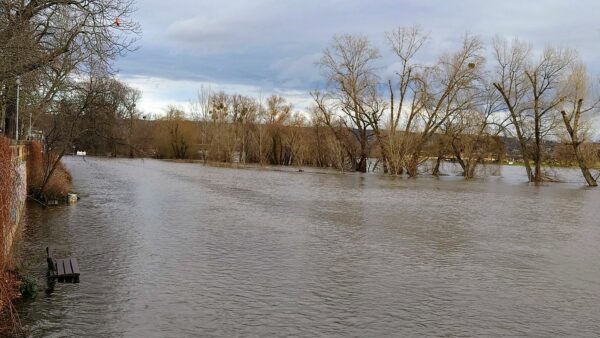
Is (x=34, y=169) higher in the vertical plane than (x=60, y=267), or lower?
higher

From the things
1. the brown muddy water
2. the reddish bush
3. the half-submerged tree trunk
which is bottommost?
the brown muddy water

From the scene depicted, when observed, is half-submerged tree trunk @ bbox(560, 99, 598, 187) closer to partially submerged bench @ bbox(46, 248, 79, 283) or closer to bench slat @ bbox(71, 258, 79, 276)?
bench slat @ bbox(71, 258, 79, 276)

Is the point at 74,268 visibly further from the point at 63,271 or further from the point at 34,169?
the point at 34,169

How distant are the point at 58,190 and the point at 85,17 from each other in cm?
737

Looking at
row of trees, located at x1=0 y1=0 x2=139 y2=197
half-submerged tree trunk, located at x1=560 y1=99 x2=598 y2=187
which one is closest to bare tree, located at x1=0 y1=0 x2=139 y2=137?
row of trees, located at x1=0 y1=0 x2=139 y2=197

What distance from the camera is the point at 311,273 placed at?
10.7m

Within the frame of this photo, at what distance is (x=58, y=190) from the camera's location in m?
21.3

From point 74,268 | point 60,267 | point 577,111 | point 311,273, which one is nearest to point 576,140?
point 577,111

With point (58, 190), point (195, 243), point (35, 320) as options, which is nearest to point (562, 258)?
point (195, 243)

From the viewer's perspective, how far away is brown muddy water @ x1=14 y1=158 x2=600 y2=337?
25.3 ft

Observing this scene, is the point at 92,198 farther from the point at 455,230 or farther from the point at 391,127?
the point at 391,127

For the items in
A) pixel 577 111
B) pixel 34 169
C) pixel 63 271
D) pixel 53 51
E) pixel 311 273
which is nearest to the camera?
pixel 63 271

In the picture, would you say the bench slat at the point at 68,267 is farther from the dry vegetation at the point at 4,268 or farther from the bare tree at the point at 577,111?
the bare tree at the point at 577,111

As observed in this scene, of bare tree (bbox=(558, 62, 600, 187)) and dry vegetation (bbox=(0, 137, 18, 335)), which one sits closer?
dry vegetation (bbox=(0, 137, 18, 335))
